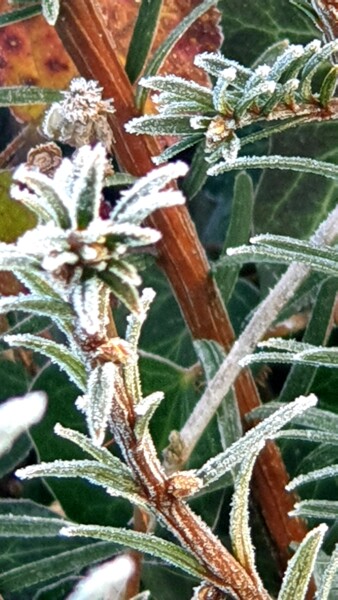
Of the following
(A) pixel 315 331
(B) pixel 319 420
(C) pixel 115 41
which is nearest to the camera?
(B) pixel 319 420

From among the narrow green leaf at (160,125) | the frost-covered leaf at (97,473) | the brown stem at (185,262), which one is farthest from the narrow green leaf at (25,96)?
the frost-covered leaf at (97,473)

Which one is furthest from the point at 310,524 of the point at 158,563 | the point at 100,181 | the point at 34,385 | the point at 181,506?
the point at 100,181

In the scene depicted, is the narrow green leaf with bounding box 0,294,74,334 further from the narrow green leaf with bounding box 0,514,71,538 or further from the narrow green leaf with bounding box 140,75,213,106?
the narrow green leaf with bounding box 0,514,71,538

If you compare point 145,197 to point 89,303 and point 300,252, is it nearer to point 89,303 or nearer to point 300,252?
point 89,303

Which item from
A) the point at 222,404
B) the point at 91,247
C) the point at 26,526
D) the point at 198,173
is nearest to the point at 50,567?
the point at 26,526

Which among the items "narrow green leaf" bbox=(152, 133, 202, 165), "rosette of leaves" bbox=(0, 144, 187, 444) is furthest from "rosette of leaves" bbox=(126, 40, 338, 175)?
"rosette of leaves" bbox=(0, 144, 187, 444)

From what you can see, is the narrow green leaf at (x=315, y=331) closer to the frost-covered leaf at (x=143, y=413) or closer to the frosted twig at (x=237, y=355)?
the frosted twig at (x=237, y=355)

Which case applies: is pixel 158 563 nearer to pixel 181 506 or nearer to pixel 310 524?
pixel 310 524
